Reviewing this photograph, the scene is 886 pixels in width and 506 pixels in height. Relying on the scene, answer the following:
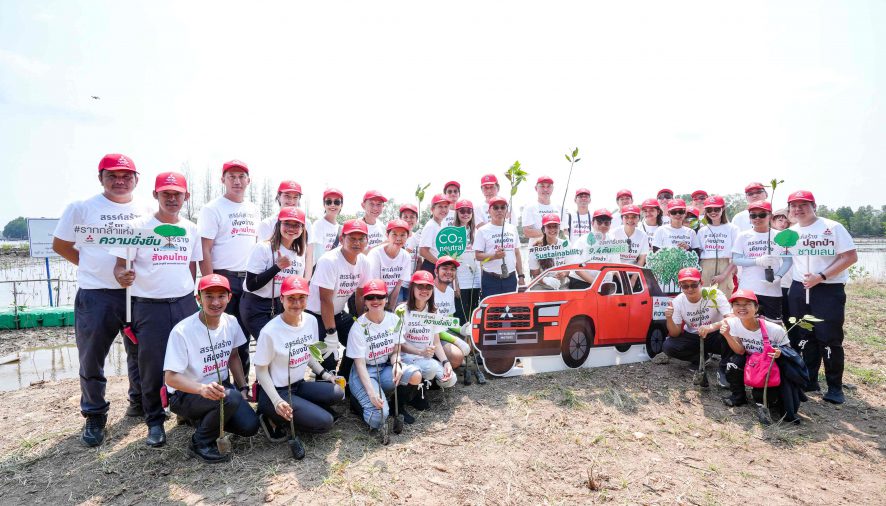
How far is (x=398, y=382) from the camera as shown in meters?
4.69

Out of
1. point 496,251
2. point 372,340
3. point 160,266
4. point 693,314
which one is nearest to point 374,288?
point 372,340

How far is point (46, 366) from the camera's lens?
8.70 meters

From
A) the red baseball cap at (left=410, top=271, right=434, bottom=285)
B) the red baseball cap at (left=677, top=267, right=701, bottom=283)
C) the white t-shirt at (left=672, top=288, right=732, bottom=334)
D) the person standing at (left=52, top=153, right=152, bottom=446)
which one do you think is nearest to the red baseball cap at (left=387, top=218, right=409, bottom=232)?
the red baseball cap at (left=410, top=271, right=434, bottom=285)

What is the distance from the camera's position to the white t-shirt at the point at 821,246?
5270mm

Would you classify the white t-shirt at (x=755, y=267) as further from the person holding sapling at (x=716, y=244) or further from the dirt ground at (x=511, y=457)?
the dirt ground at (x=511, y=457)

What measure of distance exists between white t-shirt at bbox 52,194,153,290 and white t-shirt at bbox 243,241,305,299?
42.8 inches

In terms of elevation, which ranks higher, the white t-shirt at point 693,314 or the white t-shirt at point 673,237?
the white t-shirt at point 673,237

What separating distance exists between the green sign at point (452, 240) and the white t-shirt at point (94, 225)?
3353 mm

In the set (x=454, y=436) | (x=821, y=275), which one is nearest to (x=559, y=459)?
(x=454, y=436)

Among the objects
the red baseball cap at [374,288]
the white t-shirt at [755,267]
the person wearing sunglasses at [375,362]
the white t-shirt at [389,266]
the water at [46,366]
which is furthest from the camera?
the water at [46,366]

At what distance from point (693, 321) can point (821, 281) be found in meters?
1.38

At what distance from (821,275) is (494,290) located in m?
3.72

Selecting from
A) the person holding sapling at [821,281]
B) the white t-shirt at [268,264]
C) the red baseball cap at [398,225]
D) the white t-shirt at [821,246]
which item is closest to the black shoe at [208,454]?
the white t-shirt at [268,264]

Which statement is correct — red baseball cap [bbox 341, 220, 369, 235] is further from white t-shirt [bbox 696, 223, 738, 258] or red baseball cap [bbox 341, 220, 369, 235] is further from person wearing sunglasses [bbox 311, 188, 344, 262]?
white t-shirt [bbox 696, 223, 738, 258]
